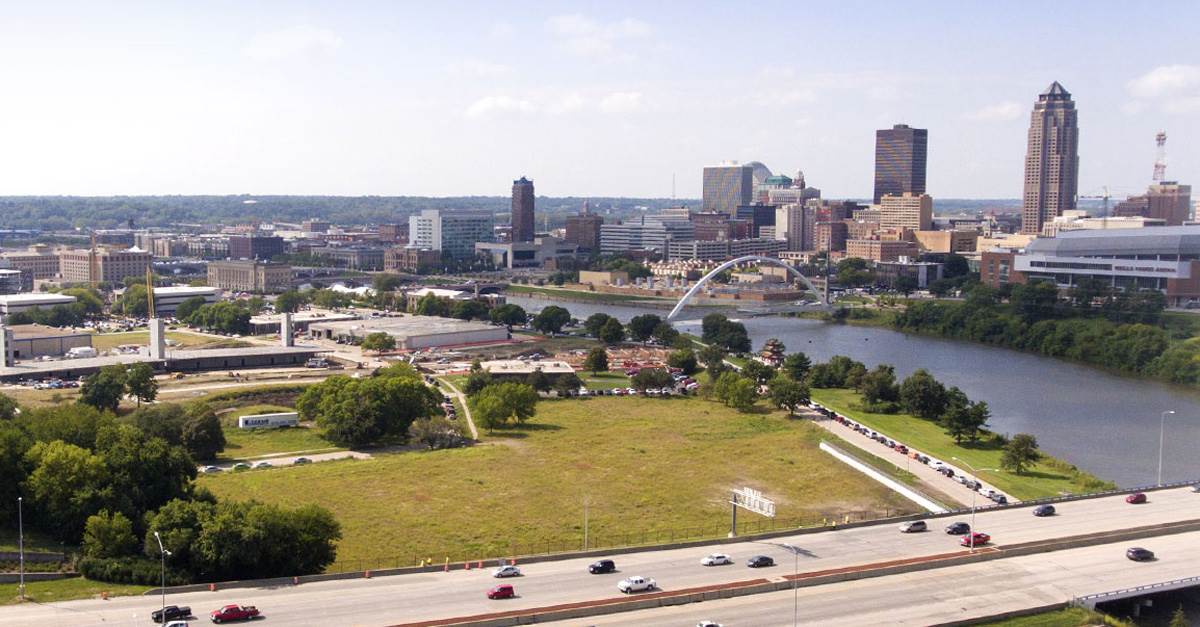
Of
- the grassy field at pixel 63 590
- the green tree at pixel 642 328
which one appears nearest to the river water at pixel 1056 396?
the green tree at pixel 642 328

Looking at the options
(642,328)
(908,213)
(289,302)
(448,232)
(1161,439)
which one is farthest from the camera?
(908,213)

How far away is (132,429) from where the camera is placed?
1429cm

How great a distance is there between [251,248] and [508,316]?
38.5 metres

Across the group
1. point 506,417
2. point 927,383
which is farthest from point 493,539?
point 927,383

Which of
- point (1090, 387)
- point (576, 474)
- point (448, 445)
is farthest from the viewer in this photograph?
point (1090, 387)

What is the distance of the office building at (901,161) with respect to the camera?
96875 millimetres

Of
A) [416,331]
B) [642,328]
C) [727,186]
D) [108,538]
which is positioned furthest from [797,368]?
[727,186]

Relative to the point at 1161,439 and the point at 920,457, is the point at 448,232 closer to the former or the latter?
the point at 920,457

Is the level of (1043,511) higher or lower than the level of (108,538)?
lower

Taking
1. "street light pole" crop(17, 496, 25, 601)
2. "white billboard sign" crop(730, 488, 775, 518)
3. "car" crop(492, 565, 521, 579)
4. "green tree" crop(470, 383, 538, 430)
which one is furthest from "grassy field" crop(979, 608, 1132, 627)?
"green tree" crop(470, 383, 538, 430)

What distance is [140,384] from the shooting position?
2338 cm

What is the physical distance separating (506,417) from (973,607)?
11.8 metres

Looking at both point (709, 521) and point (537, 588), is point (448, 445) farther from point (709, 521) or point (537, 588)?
point (537, 588)

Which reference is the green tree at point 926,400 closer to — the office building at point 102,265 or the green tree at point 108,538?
the green tree at point 108,538
